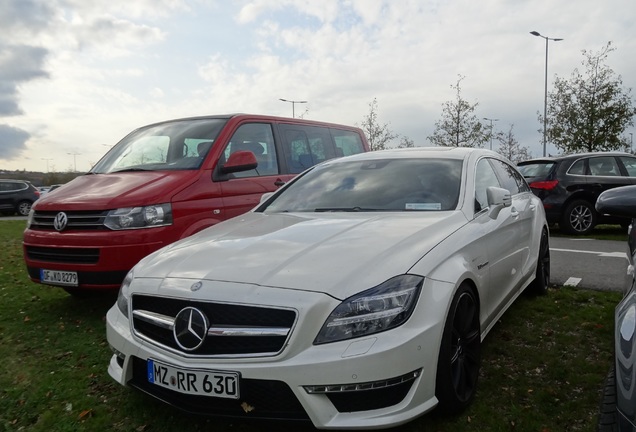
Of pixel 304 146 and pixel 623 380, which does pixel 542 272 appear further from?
pixel 623 380

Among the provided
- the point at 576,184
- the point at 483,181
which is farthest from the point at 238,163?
the point at 576,184

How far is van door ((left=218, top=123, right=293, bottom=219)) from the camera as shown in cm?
504

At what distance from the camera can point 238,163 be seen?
4.95 meters

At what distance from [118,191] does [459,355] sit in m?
3.12

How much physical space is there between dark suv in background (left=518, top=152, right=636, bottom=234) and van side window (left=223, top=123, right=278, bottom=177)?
6.18 m

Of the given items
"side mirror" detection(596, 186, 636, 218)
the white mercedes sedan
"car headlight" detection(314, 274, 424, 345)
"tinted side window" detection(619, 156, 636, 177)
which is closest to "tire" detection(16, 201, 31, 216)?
"tinted side window" detection(619, 156, 636, 177)

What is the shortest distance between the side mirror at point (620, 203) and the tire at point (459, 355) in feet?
2.56

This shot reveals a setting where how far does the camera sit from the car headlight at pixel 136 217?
4.25 meters

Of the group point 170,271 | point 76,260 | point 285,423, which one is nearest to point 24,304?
point 76,260

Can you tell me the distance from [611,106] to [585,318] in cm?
2076

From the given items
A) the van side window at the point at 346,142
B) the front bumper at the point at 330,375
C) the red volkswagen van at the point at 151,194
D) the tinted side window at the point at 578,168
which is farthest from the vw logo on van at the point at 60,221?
the tinted side window at the point at 578,168

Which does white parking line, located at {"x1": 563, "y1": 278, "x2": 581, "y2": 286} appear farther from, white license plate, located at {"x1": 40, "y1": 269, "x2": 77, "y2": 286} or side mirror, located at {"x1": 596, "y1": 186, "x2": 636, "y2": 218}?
white license plate, located at {"x1": 40, "y1": 269, "x2": 77, "y2": 286}

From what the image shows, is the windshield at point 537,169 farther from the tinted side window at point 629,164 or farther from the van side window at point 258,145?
the van side window at point 258,145

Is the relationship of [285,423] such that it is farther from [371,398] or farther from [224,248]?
[224,248]
